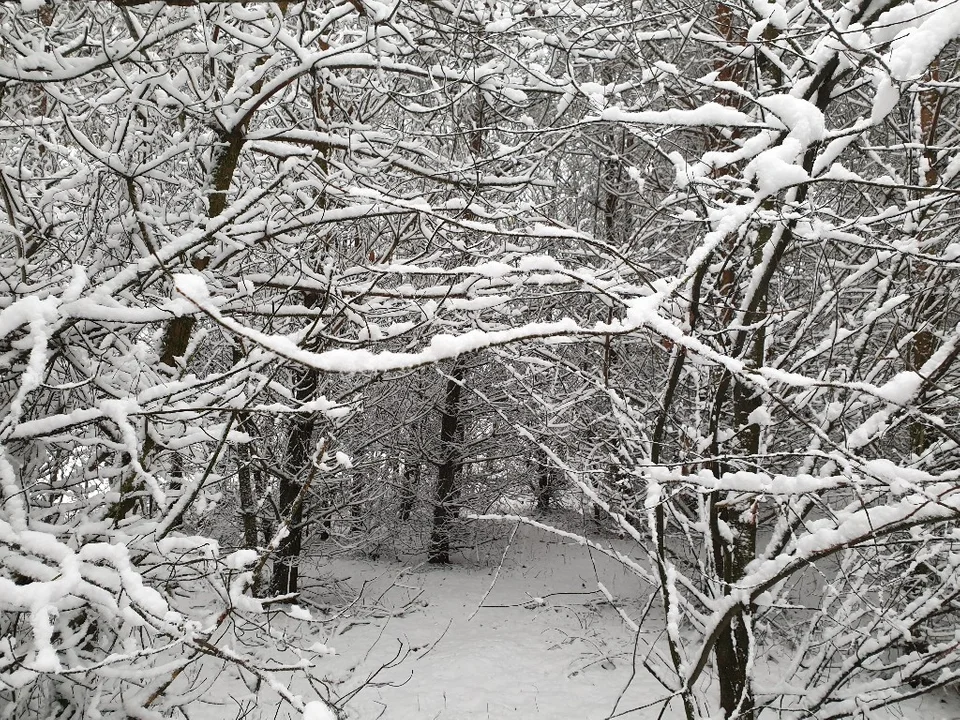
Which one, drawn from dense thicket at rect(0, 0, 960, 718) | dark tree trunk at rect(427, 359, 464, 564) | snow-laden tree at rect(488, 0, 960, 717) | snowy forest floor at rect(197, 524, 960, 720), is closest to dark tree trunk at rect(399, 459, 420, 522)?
dark tree trunk at rect(427, 359, 464, 564)

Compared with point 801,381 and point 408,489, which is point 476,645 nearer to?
point 408,489

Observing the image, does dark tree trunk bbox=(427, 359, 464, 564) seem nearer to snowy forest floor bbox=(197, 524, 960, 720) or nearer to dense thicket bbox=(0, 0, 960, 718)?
snowy forest floor bbox=(197, 524, 960, 720)

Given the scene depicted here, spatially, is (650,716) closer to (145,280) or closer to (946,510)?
(946,510)

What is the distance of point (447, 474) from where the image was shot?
1036 centimetres

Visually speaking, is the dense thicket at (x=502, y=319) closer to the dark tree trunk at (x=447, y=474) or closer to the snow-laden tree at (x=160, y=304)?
the snow-laden tree at (x=160, y=304)

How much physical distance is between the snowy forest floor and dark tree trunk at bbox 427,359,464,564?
0.36 metres

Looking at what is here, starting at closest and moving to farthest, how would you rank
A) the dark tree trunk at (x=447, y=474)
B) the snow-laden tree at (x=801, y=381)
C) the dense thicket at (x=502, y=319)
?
the snow-laden tree at (x=801, y=381)
the dense thicket at (x=502, y=319)
the dark tree trunk at (x=447, y=474)

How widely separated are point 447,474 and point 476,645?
11.0ft

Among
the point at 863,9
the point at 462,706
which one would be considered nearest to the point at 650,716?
the point at 462,706

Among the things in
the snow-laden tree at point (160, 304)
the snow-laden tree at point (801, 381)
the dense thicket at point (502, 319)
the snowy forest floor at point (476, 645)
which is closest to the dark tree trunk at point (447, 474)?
the snowy forest floor at point (476, 645)

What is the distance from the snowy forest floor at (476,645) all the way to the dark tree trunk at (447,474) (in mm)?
363

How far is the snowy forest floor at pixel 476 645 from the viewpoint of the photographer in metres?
5.85

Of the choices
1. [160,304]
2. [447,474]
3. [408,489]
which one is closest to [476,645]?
[408,489]

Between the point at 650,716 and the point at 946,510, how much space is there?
5142mm
